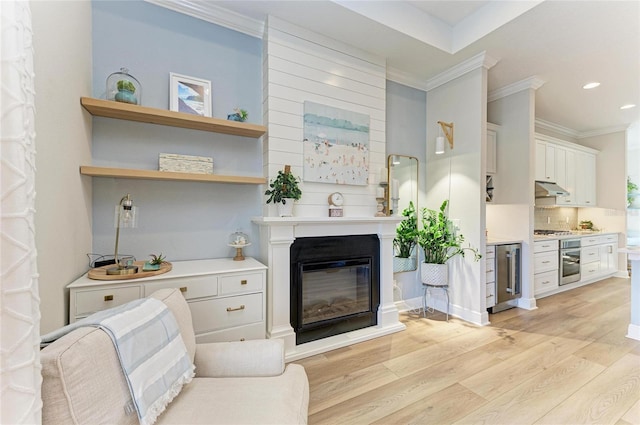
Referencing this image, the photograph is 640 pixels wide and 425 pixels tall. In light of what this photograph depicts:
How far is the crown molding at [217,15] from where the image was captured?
225 cm

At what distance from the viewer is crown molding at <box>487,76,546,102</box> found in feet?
11.2

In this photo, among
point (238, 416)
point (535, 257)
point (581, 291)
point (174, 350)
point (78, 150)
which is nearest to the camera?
point (238, 416)

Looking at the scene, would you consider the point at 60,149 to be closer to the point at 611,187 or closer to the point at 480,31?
the point at 480,31

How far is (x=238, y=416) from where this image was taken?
1.04m

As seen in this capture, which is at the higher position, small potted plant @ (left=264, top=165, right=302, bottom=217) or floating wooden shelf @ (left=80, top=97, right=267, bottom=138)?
floating wooden shelf @ (left=80, top=97, right=267, bottom=138)

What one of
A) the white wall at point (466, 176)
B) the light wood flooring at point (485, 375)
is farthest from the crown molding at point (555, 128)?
the light wood flooring at point (485, 375)

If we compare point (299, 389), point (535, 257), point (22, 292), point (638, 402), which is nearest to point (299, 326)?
point (299, 389)

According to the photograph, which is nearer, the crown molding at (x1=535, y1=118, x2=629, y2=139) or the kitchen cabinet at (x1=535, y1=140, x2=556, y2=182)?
the kitchen cabinet at (x1=535, y1=140, x2=556, y2=182)

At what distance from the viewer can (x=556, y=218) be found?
5.30m

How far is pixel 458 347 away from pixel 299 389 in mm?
1902

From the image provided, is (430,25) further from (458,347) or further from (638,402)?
(638,402)

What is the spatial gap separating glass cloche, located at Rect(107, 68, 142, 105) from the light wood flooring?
238 cm

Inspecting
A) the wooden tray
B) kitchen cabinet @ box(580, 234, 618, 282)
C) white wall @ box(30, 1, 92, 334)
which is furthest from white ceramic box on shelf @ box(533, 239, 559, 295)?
white wall @ box(30, 1, 92, 334)

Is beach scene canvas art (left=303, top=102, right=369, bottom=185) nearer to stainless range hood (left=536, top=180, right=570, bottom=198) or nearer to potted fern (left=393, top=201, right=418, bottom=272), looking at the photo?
potted fern (left=393, top=201, right=418, bottom=272)
